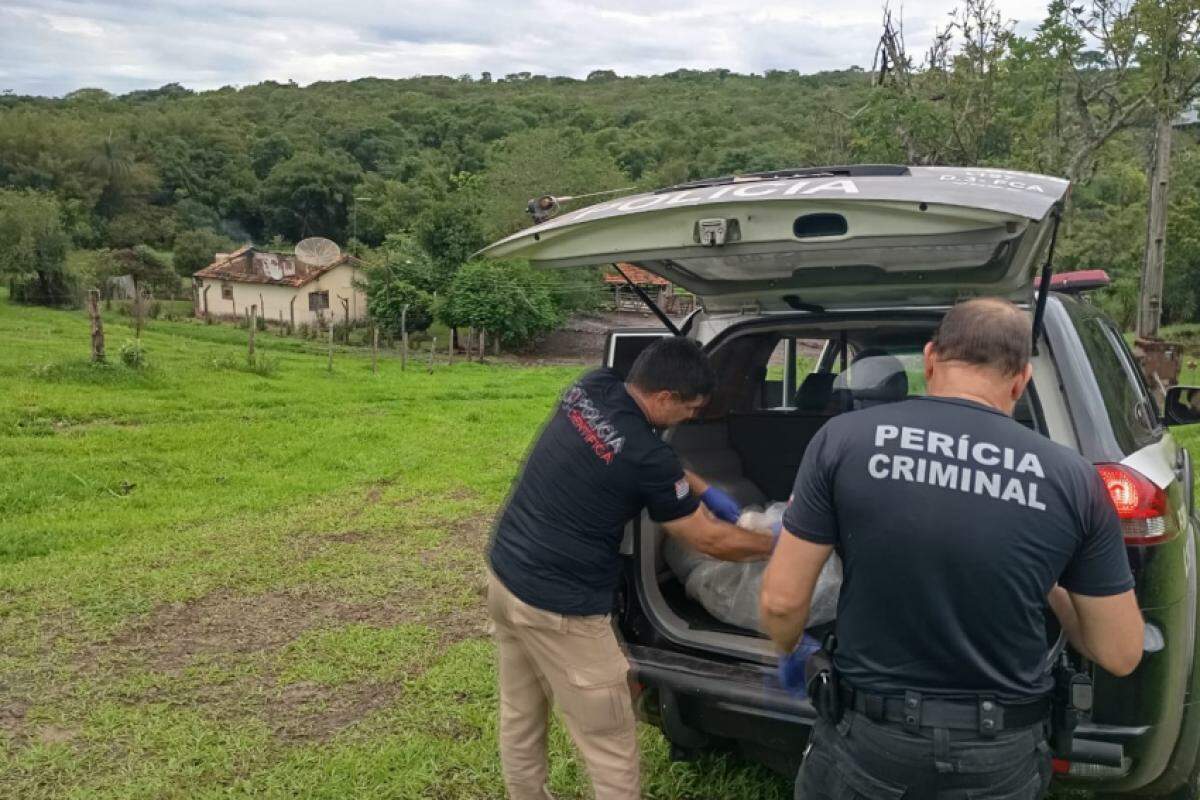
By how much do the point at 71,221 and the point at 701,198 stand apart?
62.3 meters

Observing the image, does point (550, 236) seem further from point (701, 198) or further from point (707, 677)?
point (707, 677)

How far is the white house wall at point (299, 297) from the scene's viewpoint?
3860 cm

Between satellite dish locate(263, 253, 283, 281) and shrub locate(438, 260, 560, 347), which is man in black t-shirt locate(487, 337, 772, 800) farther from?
satellite dish locate(263, 253, 283, 281)

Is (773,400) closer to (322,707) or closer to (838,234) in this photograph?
(838,234)

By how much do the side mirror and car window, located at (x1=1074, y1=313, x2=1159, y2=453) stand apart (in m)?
0.10

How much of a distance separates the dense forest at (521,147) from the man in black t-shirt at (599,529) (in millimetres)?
11692

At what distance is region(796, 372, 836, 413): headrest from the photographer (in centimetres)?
417

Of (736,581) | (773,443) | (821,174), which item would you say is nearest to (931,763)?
(736,581)

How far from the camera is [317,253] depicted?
39.7m

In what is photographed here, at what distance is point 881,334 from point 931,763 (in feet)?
7.21

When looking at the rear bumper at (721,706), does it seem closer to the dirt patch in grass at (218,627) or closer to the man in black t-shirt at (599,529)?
the man in black t-shirt at (599,529)

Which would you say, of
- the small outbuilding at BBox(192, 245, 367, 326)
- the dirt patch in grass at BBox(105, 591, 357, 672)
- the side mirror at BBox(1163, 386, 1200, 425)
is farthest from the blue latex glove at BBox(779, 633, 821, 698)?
the small outbuilding at BBox(192, 245, 367, 326)

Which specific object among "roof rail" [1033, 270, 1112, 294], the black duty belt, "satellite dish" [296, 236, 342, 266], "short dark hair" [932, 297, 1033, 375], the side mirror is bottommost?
the black duty belt

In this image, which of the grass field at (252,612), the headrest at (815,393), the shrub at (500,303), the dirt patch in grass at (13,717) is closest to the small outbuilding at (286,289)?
the shrub at (500,303)
